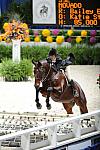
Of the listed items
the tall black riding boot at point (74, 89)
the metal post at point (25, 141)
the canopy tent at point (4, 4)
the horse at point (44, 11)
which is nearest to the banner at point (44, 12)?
the horse at point (44, 11)

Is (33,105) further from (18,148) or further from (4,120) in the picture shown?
(18,148)

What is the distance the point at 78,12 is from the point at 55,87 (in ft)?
1.76

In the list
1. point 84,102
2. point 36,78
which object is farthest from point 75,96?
point 36,78

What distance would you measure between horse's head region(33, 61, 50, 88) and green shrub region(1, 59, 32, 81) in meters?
0.22

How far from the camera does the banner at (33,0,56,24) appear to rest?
3.66 meters

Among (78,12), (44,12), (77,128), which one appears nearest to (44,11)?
(44,12)

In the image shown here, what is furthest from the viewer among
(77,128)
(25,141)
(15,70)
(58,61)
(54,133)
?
(15,70)

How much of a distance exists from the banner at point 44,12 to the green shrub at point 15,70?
0.98 ft

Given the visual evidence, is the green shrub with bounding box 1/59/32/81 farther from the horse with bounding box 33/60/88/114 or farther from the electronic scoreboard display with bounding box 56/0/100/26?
the electronic scoreboard display with bounding box 56/0/100/26

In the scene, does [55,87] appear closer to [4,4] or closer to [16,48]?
[16,48]

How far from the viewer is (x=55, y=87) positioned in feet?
11.8

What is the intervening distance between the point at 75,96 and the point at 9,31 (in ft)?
2.06

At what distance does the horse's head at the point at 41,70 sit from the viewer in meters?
3.48

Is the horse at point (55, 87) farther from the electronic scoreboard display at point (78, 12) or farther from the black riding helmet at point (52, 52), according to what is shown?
the electronic scoreboard display at point (78, 12)
